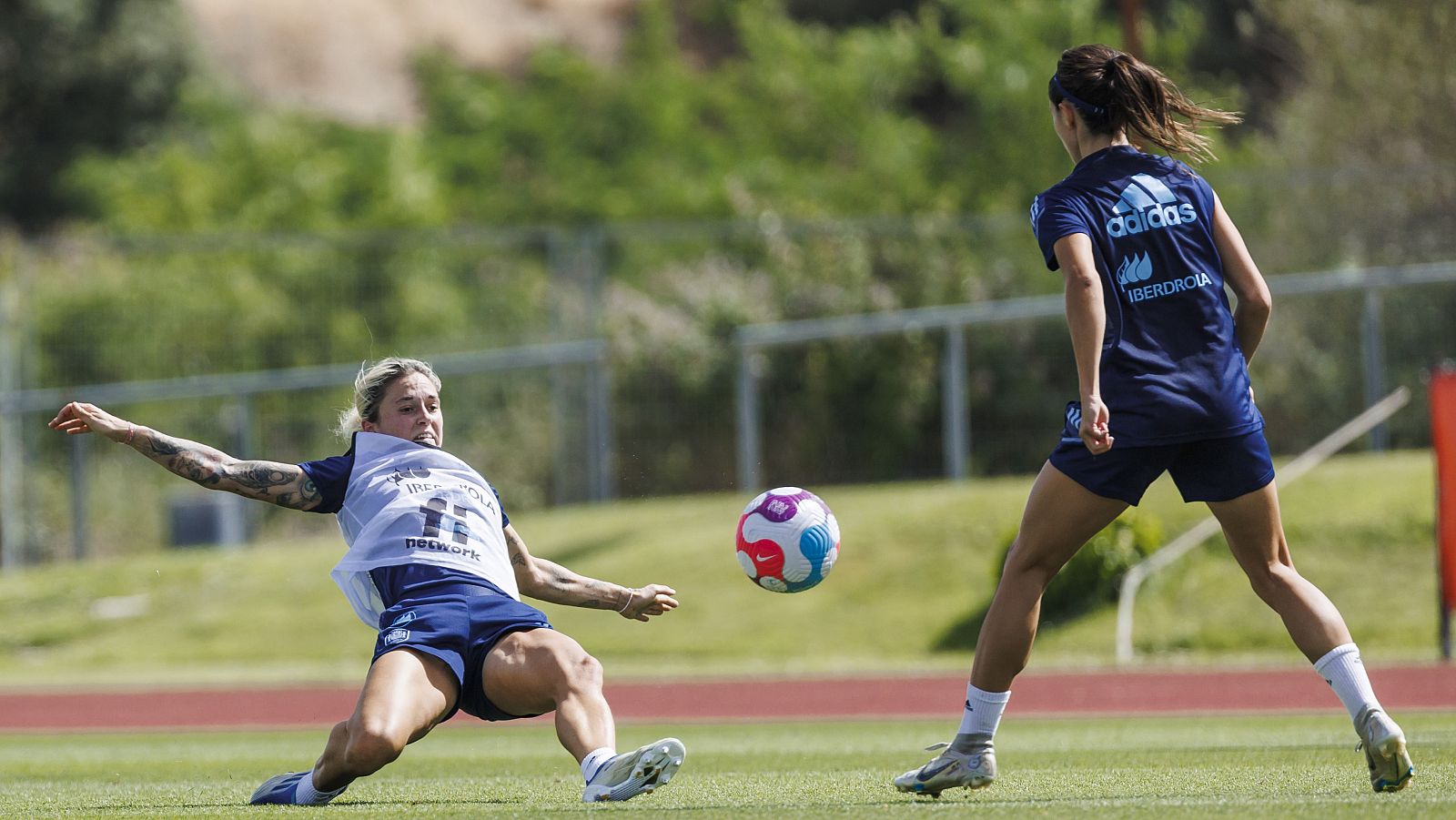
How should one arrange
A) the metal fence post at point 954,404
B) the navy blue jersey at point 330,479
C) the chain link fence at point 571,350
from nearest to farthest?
the navy blue jersey at point 330,479, the metal fence post at point 954,404, the chain link fence at point 571,350

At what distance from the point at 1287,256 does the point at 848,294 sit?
5.23 m

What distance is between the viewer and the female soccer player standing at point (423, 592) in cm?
537

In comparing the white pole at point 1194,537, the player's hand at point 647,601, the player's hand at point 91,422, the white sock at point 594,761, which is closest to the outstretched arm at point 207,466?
the player's hand at point 91,422

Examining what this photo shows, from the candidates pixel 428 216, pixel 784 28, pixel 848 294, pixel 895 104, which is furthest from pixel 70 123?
pixel 848 294

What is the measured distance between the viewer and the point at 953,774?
557 cm

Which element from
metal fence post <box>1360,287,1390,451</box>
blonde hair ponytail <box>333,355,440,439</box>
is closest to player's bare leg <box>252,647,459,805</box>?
blonde hair ponytail <box>333,355,440,439</box>

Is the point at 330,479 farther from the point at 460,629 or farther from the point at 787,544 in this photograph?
the point at 787,544

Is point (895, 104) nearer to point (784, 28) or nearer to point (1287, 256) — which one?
point (784, 28)

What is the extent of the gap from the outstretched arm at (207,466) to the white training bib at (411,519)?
0.68ft

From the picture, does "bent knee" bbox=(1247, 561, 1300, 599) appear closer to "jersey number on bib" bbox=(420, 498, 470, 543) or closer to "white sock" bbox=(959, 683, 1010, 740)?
"white sock" bbox=(959, 683, 1010, 740)

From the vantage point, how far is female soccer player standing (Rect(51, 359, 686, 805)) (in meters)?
5.37

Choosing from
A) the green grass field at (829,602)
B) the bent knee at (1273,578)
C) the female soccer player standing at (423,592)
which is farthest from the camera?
the green grass field at (829,602)

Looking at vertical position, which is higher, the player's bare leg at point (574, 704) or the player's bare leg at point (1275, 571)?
the player's bare leg at point (1275, 571)

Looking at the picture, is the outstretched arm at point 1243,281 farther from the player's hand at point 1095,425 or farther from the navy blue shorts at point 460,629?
the navy blue shorts at point 460,629
